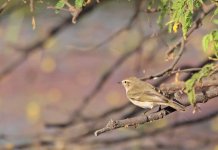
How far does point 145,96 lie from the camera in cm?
650

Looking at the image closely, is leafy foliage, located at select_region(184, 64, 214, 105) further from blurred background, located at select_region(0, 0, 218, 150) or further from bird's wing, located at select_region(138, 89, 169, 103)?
blurred background, located at select_region(0, 0, 218, 150)

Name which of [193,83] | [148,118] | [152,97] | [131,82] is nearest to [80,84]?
[131,82]

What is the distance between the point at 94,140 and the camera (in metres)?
11.2

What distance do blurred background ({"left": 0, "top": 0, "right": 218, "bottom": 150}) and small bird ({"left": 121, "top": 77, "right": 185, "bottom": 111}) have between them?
1732mm

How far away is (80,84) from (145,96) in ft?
29.5

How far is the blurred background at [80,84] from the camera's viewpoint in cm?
1062

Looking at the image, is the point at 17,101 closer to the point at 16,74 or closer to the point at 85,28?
the point at 16,74

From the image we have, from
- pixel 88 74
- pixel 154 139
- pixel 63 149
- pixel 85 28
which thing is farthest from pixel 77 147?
pixel 85 28

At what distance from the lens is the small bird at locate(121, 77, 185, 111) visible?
5863mm

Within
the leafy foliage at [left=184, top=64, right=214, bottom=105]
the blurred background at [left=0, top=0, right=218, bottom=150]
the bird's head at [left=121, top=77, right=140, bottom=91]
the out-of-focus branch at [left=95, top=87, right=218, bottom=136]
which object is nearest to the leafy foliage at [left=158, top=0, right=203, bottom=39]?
the leafy foliage at [left=184, top=64, right=214, bottom=105]

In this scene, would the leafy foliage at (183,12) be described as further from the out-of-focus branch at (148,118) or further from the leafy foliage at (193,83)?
the out-of-focus branch at (148,118)

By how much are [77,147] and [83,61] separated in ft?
20.8

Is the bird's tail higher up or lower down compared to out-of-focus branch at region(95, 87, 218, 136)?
higher up

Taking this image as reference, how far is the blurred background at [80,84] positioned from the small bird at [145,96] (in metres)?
1.73
